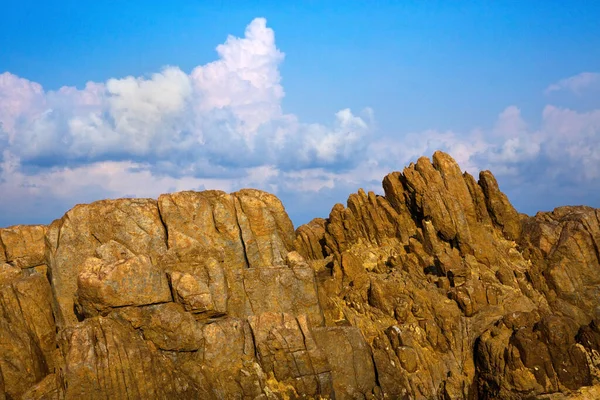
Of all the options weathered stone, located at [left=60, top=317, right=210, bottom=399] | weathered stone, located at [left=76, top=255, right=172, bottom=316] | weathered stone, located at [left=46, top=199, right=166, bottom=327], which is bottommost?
weathered stone, located at [left=60, top=317, right=210, bottom=399]

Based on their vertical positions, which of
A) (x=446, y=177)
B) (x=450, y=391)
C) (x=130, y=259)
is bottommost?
(x=450, y=391)

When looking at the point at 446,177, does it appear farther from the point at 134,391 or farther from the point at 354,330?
the point at 134,391

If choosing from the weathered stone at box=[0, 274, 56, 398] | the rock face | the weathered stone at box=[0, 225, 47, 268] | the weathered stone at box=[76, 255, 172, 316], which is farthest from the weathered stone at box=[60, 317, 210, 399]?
the weathered stone at box=[0, 225, 47, 268]

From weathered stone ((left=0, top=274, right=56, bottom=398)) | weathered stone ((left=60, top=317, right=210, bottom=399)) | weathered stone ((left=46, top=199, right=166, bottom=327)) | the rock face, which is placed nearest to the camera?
weathered stone ((left=60, top=317, right=210, bottom=399))

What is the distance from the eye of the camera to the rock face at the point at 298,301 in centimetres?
4625

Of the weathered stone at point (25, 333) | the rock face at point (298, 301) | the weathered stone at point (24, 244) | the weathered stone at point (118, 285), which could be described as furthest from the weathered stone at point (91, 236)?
the weathered stone at point (118, 285)

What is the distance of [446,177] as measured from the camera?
64125mm

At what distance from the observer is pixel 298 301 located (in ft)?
172

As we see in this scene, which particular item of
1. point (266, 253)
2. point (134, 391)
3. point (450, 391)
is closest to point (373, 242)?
point (266, 253)

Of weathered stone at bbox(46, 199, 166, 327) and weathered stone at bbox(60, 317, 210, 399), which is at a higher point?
weathered stone at bbox(46, 199, 166, 327)

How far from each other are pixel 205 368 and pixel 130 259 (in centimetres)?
993

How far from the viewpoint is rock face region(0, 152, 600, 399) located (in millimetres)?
46250

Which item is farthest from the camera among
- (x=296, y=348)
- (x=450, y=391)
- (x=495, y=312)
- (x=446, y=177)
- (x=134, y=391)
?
(x=446, y=177)

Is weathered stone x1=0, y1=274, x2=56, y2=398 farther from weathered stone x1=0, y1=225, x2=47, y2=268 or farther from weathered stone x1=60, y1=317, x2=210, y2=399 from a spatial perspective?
weathered stone x1=60, y1=317, x2=210, y2=399
